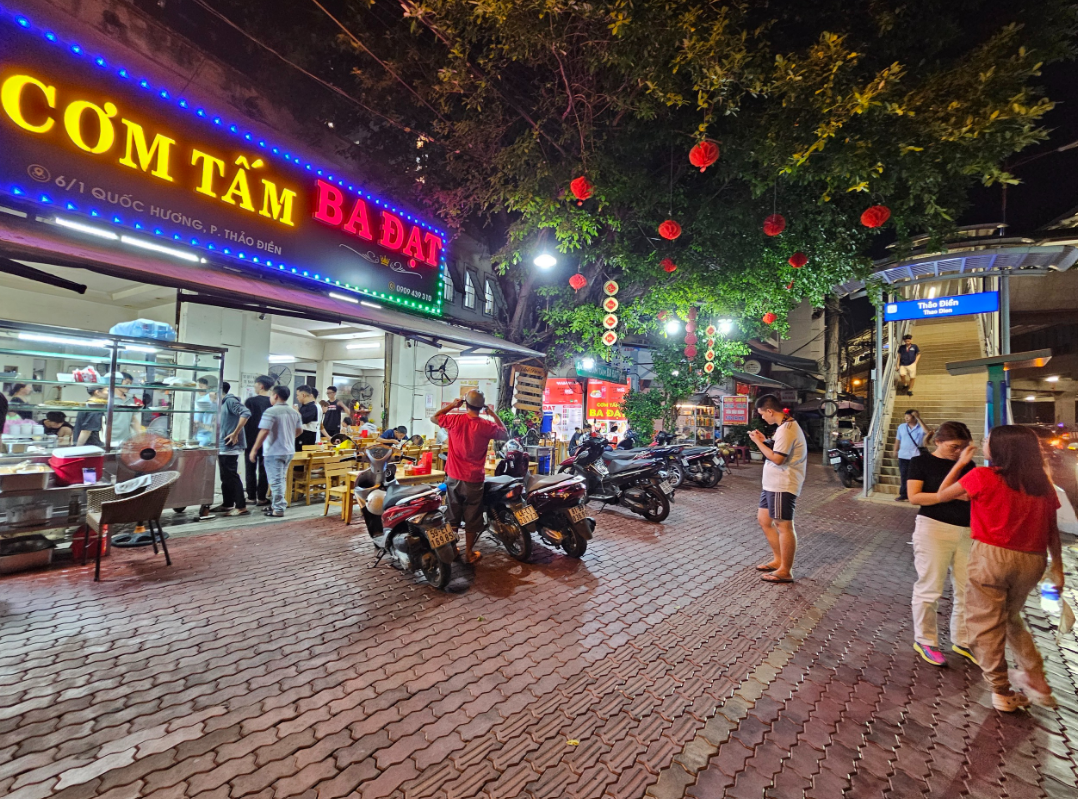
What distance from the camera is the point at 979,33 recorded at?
19.0 feet

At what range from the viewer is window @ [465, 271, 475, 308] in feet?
45.6

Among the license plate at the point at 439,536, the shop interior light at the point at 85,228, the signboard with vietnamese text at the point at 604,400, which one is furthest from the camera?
the signboard with vietnamese text at the point at 604,400

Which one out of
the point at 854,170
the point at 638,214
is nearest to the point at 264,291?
the point at 638,214

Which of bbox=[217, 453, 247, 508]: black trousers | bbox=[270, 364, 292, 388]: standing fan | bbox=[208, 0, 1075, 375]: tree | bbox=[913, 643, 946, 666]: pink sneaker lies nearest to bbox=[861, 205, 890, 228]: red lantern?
bbox=[208, 0, 1075, 375]: tree

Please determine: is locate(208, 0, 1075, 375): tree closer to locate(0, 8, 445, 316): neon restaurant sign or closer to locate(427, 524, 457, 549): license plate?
locate(0, 8, 445, 316): neon restaurant sign

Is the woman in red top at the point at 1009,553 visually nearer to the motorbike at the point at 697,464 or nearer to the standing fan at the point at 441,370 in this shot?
the motorbike at the point at 697,464

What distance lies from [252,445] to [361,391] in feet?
29.3

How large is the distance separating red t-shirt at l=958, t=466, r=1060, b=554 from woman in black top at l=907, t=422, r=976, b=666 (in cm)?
48

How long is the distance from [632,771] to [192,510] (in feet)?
25.8

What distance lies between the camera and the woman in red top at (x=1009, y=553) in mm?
2719

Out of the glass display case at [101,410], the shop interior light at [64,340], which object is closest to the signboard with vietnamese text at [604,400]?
the glass display case at [101,410]

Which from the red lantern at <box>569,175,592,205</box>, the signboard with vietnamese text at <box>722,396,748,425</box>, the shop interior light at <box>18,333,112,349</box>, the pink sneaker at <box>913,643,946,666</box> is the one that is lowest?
the pink sneaker at <box>913,643,946,666</box>

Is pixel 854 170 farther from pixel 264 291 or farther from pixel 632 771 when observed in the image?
pixel 264 291

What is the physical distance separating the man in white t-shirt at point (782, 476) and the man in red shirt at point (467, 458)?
9.56 ft
